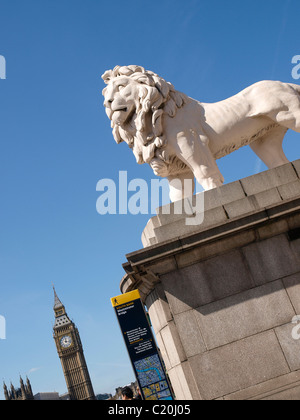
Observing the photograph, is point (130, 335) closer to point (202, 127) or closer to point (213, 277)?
point (213, 277)

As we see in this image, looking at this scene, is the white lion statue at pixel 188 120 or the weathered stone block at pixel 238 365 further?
the white lion statue at pixel 188 120

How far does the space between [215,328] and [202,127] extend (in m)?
2.95

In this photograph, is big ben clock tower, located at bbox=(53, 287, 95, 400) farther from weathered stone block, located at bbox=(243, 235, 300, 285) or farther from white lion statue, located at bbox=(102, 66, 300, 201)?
weathered stone block, located at bbox=(243, 235, 300, 285)

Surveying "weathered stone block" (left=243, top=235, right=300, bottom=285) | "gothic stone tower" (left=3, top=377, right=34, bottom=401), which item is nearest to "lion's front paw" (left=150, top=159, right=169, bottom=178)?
"weathered stone block" (left=243, top=235, right=300, bottom=285)

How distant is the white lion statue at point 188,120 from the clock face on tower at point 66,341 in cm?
14004

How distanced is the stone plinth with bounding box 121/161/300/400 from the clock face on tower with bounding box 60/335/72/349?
140797 mm

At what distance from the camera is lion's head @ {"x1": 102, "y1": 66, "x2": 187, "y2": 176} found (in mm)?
7117

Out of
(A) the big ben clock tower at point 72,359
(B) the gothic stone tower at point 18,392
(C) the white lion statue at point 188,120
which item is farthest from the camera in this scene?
(A) the big ben clock tower at point 72,359

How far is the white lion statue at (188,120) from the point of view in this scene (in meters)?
7.03

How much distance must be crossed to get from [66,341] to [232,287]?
5601 inches

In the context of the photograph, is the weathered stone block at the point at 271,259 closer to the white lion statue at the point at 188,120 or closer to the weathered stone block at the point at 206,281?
the weathered stone block at the point at 206,281

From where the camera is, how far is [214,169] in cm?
699

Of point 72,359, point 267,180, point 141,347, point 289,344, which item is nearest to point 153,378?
point 141,347

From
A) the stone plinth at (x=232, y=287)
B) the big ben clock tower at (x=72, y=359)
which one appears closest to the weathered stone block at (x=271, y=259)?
the stone plinth at (x=232, y=287)
